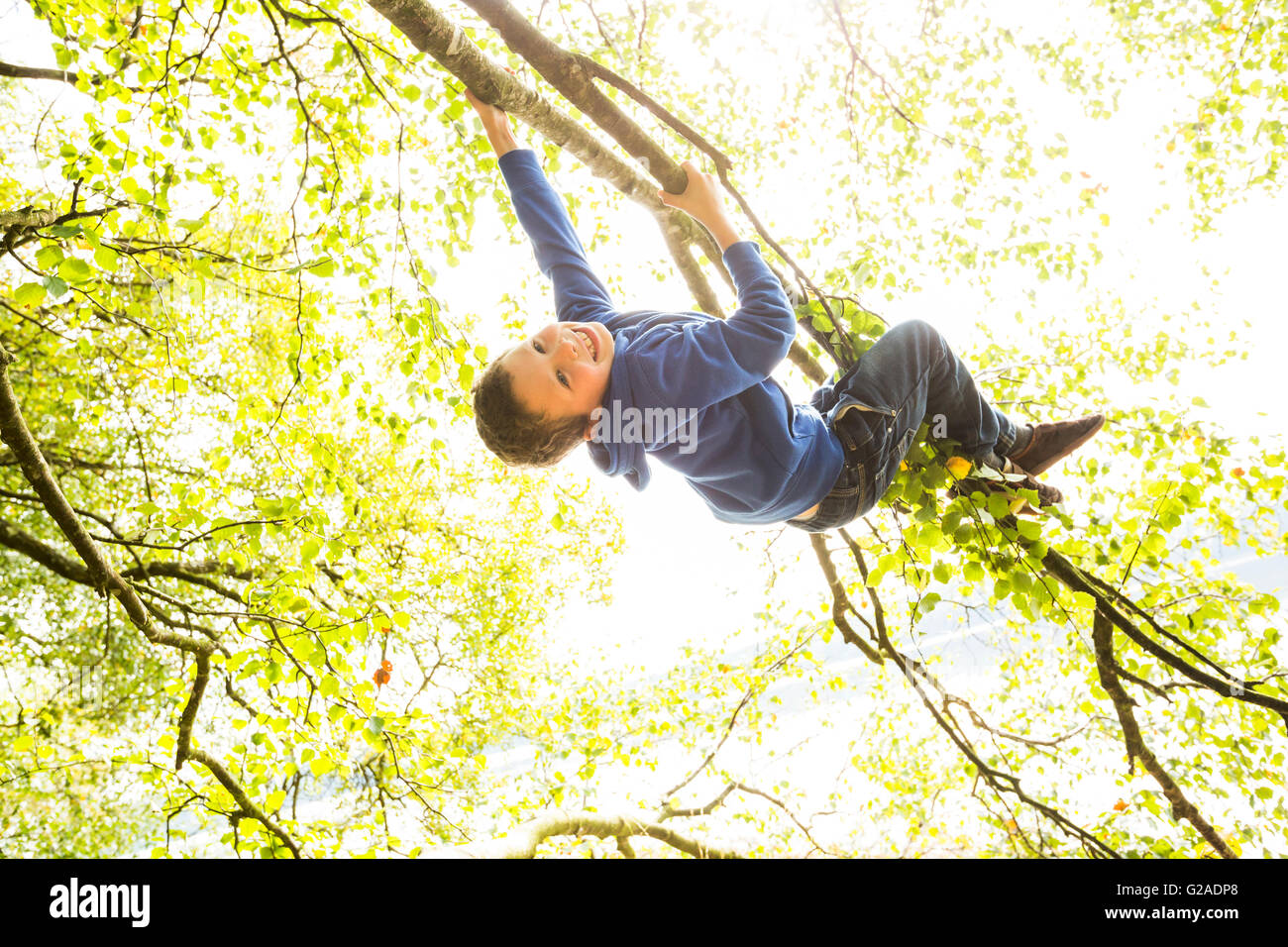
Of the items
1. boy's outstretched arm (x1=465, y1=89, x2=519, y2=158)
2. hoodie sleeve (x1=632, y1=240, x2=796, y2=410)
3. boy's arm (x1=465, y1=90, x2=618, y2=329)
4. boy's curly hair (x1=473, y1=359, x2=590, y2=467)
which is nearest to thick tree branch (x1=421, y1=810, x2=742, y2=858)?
boy's curly hair (x1=473, y1=359, x2=590, y2=467)

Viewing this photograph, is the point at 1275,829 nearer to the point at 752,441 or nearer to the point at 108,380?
the point at 752,441

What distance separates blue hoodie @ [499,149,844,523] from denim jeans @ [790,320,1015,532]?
0.27 ft

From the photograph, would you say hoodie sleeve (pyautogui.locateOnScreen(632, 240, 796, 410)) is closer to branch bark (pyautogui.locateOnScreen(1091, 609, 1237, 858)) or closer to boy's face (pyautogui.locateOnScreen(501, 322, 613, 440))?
boy's face (pyautogui.locateOnScreen(501, 322, 613, 440))

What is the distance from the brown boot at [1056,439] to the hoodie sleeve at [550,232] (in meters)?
1.82

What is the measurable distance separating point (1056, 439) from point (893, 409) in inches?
39.7

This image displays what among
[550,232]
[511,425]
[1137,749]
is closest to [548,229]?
[550,232]

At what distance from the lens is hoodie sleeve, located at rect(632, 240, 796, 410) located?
2031 mm

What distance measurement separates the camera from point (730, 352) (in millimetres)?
2039

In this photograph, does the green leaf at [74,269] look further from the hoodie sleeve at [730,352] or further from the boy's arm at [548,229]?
the hoodie sleeve at [730,352]

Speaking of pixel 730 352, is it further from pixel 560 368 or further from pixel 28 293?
pixel 28 293

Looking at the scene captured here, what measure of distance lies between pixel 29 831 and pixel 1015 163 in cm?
1213

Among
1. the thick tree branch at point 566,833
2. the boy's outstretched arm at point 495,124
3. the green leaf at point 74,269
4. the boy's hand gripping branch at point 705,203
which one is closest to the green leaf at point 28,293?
the green leaf at point 74,269

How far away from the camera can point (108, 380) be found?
26.3 ft
